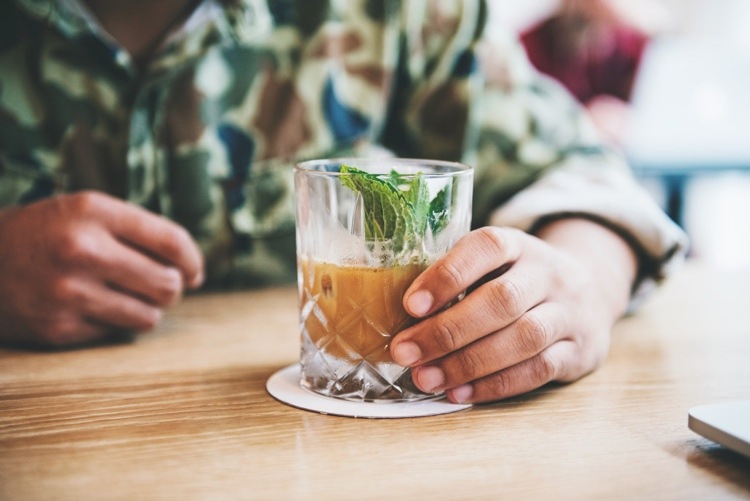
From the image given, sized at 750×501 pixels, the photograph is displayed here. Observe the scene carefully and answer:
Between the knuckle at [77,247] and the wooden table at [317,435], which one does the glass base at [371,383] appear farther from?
the knuckle at [77,247]

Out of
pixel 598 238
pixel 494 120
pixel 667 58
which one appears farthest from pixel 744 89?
pixel 598 238

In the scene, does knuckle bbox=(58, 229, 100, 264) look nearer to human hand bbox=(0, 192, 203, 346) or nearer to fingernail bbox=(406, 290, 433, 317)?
human hand bbox=(0, 192, 203, 346)

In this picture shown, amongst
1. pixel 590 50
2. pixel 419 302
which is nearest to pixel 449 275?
pixel 419 302

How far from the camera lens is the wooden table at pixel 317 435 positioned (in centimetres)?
51

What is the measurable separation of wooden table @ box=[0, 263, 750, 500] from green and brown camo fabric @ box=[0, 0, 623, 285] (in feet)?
1.34

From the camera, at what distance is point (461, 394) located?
0.66 m

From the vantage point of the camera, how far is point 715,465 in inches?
21.6

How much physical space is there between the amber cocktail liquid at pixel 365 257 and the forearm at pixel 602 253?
9.7 inches

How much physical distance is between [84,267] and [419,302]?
16.4 inches

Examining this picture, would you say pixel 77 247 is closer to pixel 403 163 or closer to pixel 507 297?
pixel 403 163

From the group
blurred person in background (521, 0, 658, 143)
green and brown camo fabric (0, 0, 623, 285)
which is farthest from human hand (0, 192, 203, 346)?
blurred person in background (521, 0, 658, 143)

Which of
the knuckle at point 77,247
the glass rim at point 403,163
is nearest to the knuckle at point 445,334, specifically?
the glass rim at point 403,163

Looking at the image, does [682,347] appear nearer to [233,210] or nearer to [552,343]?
[552,343]

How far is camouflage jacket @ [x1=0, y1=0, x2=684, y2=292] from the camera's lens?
3.73 feet
